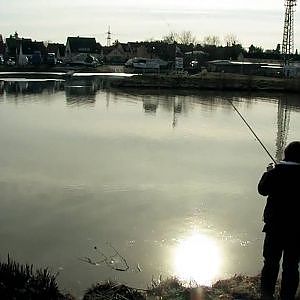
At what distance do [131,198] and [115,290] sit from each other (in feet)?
16.5

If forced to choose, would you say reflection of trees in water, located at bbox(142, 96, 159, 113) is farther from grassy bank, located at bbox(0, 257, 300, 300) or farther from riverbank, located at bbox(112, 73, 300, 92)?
grassy bank, located at bbox(0, 257, 300, 300)

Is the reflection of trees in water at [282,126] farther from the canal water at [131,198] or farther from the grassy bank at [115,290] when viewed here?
the grassy bank at [115,290]

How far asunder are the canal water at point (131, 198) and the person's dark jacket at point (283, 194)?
2110mm

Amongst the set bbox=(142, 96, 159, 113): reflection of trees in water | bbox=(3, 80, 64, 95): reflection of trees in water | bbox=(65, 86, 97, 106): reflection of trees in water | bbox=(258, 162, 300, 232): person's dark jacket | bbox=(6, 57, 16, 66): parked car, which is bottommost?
bbox=(142, 96, 159, 113): reflection of trees in water

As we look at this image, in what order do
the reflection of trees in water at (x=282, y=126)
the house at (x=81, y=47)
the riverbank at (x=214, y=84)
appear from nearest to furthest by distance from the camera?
the reflection of trees in water at (x=282, y=126) < the riverbank at (x=214, y=84) < the house at (x=81, y=47)

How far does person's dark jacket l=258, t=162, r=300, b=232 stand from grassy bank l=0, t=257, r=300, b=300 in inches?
38.5

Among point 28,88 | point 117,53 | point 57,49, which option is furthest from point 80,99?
point 117,53

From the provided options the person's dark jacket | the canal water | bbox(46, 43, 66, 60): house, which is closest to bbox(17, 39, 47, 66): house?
bbox(46, 43, 66, 60): house

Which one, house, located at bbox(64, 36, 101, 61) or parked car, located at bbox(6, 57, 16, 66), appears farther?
house, located at bbox(64, 36, 101, 61)

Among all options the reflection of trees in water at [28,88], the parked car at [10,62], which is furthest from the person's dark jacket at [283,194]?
the parked car at [10,62]

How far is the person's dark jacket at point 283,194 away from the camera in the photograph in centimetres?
459

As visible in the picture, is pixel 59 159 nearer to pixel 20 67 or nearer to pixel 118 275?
pixel 118 275

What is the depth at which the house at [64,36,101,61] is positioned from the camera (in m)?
104

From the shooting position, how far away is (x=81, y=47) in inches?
4126
